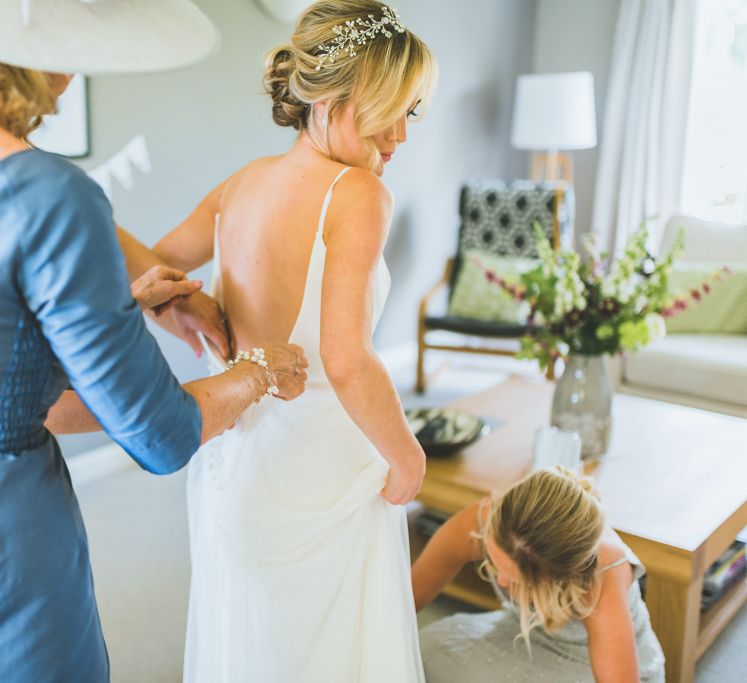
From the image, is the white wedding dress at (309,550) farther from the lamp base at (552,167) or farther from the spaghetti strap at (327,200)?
the lamp base at (552,167)

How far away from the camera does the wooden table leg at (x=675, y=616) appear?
6.23 ft

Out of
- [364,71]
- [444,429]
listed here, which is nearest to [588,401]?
[444,429]

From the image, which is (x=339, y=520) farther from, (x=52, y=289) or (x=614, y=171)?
(x=614, y=171)

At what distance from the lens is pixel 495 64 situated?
5301mm

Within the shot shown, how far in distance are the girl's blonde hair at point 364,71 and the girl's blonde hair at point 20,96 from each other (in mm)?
446

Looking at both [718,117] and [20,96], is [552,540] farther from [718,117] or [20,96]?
[718,117]

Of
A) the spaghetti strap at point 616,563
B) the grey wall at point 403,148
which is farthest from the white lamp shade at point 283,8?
the spaghetti strap at point 616,563

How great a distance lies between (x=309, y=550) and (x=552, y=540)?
423 mm

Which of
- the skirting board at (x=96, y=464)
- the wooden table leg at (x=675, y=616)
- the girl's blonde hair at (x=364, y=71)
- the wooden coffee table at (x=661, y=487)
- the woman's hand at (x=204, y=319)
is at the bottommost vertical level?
the skirting board at (x=96, y=464)

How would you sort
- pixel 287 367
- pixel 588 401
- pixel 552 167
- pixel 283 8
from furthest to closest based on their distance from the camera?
pixel 552 167 < pixel 283 8 < pixel 588 401 < pixel 287 367

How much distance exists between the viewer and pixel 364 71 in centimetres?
122

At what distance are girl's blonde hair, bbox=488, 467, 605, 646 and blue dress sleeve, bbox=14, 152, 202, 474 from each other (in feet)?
2.53

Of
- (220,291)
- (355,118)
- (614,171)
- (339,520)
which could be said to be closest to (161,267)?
(220,291)

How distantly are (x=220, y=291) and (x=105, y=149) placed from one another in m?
1.98
